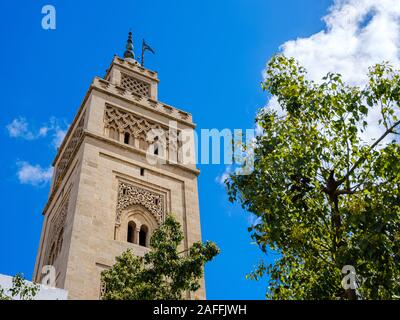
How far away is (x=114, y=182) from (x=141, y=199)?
1091mm

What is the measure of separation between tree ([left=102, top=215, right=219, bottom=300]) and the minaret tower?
4981 mm

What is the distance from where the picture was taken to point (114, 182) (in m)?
19.5

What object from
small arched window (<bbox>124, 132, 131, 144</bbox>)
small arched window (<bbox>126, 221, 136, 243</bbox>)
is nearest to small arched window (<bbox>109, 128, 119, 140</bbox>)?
small arched window (<bbox>124, 132, 131, 144</bbox>)

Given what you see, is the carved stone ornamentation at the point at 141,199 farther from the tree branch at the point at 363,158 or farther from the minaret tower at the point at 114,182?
the tree branch at the point at 363,158

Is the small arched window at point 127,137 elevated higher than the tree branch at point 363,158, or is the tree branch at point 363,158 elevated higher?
the small arched window at point 127,137

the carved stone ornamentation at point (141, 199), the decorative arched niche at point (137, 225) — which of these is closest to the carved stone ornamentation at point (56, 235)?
the carved stone ornamentation at point (141, 199)

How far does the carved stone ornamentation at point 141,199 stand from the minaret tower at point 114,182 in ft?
0.11

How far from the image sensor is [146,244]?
18.8 m

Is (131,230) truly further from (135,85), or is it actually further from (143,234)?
(135,85)

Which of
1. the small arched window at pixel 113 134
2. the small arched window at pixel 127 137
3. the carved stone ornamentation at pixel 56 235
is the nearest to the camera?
the carved stone ornamentation at pixel 56 235

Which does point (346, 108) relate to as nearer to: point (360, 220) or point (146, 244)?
point (360, 220)

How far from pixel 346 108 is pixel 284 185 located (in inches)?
63.5

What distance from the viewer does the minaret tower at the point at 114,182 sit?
1709 cm
